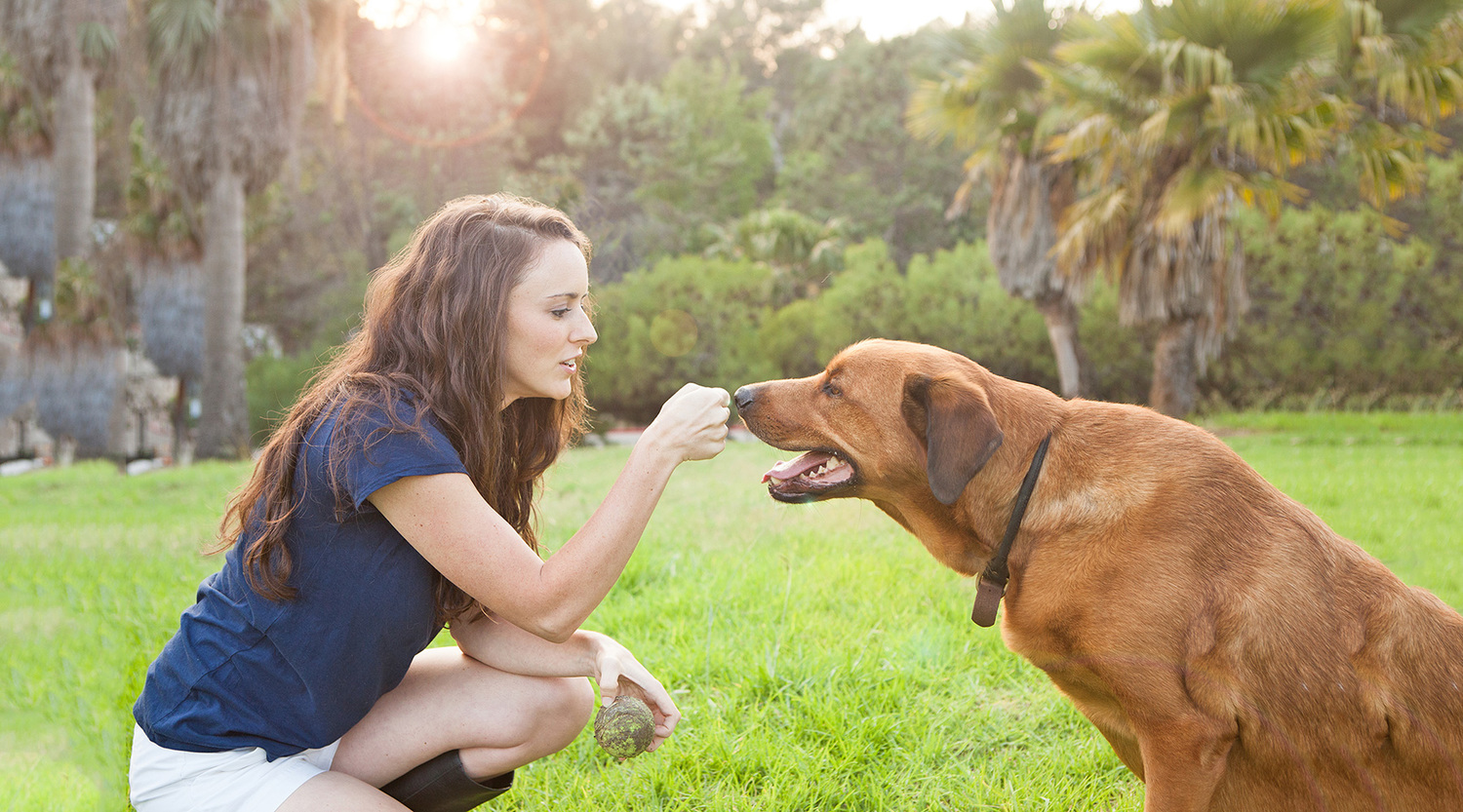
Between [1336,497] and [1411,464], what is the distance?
9.26ft

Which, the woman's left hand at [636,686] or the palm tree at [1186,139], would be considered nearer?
the woman's left hand at [636,686]

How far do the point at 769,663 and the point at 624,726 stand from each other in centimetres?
138

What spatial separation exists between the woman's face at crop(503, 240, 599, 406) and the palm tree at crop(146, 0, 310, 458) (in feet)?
53.9

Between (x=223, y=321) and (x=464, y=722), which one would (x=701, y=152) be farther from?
(x=464, y=722)

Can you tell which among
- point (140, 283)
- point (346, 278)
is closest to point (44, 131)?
point (140, 283)

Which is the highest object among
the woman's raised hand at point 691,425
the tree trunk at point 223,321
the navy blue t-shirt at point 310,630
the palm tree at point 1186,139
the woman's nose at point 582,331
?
the palm tree at point 1186,139

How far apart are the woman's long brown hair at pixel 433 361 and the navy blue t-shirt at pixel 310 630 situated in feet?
0.12

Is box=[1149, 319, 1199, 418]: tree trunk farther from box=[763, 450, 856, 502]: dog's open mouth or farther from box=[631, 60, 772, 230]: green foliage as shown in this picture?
box=[631, 60, 772, 230]: green foliage

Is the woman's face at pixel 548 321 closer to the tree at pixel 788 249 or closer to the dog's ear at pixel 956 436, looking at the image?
the dog's ear at pixel 956 436

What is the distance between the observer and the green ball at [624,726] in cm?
233

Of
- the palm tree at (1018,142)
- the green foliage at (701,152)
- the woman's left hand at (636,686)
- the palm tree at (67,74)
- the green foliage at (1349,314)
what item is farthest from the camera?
the green foliage at (701,152)

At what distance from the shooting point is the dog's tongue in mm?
2848

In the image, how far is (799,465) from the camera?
2873 mm

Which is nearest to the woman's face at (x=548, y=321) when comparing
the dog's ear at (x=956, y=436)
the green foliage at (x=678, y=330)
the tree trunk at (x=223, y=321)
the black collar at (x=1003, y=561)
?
the dog's ear at (x=956, y=436)
